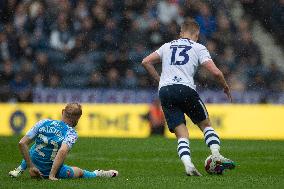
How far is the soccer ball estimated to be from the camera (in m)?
11.0

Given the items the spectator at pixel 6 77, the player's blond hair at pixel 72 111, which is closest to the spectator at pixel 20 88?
the spectator at pixel 6 77

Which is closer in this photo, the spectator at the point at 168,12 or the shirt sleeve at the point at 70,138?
the shirt sleeve at the point at 70,138

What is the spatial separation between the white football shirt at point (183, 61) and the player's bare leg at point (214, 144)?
1.82 feet

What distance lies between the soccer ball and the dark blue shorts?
594mm

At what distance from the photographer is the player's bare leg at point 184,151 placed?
34.9ft

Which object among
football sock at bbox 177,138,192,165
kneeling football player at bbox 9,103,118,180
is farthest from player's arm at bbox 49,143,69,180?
football sock at bbox 177,138,192,165

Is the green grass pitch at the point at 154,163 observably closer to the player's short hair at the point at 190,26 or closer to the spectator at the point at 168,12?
the player's short hair at the point at 190,26

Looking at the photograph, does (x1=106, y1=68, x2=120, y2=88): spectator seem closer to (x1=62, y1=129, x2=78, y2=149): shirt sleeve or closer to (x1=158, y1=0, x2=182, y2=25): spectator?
(x1=158, y1=0, x2=182, y2=25): spectator

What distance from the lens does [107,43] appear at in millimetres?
24562

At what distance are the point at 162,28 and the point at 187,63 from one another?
42.1 ft

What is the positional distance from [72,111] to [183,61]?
1947 mm

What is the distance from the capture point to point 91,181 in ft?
32.6

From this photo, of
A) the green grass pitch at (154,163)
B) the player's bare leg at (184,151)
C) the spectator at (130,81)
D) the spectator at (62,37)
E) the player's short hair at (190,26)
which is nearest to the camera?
the green grass pitch at (154,163)

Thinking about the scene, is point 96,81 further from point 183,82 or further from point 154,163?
point 183,82
